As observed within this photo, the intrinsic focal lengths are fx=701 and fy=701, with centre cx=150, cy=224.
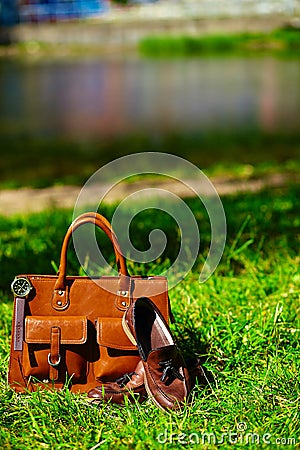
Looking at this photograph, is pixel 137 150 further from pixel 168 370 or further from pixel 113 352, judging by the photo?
pixel 168 370

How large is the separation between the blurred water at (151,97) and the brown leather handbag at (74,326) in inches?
507

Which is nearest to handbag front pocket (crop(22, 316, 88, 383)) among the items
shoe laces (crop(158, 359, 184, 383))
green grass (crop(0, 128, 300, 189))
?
shoe laces (crop(158, 359, 184, 383))

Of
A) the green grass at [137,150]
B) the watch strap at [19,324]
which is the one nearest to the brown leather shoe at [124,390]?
the watch strap at [19,324]

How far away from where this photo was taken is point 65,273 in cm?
293

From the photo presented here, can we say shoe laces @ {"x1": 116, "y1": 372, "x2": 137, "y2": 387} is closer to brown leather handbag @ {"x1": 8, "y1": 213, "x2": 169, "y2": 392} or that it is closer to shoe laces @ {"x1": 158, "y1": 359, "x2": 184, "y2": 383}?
brown leather handbag @ {"x1": 8, "y1": 213, "x2": 169, "y2": 392}

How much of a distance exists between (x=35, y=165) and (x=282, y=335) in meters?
9.69

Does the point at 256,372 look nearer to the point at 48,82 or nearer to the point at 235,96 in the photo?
the point at 235,96

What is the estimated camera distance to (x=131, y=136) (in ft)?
51.2

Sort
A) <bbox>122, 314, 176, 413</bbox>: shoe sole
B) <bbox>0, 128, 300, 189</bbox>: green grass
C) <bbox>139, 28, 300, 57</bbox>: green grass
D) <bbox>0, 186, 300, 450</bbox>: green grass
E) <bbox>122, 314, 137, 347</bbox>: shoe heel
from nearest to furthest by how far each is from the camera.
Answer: <bbox>0, 186, 300, 450</bbox>: green grass
<bbox>122, 314, 176, 413</bbox>: shoe sole
<bbox>122, 314, 137, 347</bbox>: shoe heel
<bbox>0, 128, 300, 189</bbox>: green grass
<bbox>139, 28, 300, 57</bbox>: green grass

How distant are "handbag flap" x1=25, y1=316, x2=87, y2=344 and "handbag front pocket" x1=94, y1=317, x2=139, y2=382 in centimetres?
7

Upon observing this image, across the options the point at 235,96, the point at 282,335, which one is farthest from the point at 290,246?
the point at 235,96

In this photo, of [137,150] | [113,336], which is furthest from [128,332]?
[137,150]

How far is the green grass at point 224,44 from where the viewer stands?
131 feet

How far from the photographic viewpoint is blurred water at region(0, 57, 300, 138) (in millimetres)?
16781
